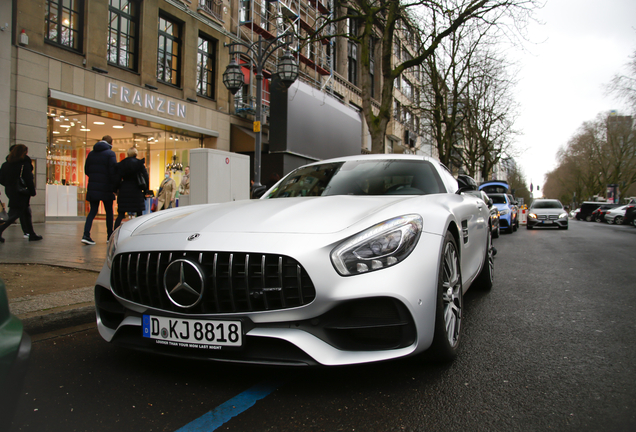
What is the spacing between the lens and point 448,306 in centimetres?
278

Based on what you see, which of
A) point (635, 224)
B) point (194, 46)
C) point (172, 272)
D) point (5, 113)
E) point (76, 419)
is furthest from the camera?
point (635, 224)

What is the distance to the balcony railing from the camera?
60.3ft

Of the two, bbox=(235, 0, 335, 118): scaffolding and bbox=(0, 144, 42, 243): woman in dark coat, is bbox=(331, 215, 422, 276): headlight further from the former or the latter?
bbox=(235, 0, 335, 118): scaffolding

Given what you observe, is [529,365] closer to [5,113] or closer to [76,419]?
[76,419]

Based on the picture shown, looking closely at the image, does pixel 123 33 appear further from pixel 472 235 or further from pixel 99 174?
pixel 472 235

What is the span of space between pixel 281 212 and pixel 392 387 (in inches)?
45.9

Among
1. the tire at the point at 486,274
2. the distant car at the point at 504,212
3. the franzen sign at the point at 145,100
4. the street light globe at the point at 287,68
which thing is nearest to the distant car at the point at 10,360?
the tire at the point at 486,274

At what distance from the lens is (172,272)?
2.36 meters

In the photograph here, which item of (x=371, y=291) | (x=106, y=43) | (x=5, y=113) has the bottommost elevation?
(x=371, y=291)

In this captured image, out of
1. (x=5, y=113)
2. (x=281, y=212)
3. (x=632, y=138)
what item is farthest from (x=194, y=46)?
(x=632, y=138)

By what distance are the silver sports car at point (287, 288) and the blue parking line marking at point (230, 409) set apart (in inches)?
8.0

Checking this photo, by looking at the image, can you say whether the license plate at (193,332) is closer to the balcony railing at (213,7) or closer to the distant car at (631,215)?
the balcony railing at (213,7)

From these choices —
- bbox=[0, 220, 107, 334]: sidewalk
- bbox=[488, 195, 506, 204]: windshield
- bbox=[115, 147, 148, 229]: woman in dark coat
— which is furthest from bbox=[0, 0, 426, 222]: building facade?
bbox=[488, 195, 506, 204]: windshield

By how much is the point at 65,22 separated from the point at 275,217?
13.8 meters
